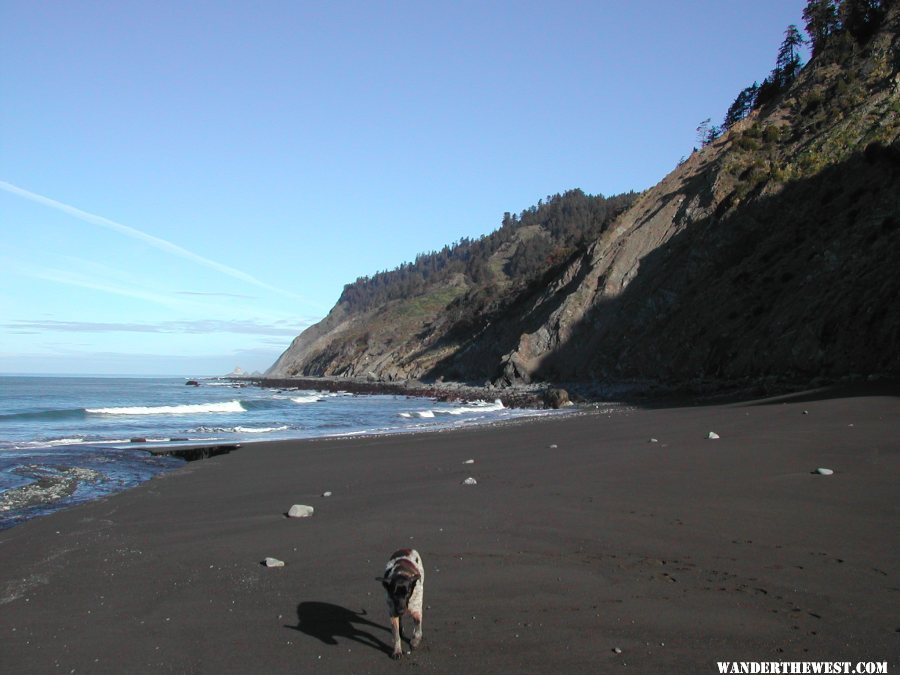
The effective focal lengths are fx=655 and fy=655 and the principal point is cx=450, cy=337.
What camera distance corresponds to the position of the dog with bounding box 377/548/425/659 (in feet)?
13.0

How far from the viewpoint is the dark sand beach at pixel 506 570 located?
401 cm

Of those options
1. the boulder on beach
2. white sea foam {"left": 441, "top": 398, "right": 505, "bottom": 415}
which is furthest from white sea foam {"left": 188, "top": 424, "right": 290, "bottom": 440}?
the boulder on beach

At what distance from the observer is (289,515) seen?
26.7 feet

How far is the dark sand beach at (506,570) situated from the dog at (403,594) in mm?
Answer: 134

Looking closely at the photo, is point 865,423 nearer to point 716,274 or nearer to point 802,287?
point 802,287

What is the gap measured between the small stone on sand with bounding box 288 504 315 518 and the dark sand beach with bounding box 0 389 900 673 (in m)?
0.12

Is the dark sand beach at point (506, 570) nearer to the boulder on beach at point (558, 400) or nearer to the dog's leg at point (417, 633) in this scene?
the dog's leg at point (417, 633)

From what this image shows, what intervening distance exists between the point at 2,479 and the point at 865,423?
1603cm

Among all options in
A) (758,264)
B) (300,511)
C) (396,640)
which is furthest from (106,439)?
(758,264)

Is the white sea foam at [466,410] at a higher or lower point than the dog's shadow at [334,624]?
lower

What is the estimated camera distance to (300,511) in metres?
8.12

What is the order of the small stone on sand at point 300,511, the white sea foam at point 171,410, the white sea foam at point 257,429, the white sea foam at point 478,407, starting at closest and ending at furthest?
the small stone on sand at point 300,511, the white sea foam at point 257,429, the white sea foam at point 478,407, the white sea foam at point 171,410

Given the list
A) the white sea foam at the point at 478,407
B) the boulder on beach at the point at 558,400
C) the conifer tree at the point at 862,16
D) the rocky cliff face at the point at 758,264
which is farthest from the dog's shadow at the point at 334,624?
the conifer tree at the point at 862,16

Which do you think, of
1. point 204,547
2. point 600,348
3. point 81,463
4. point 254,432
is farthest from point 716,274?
point 204,547
